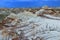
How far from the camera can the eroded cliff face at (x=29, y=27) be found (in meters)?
1.80

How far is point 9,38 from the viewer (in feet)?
5.93

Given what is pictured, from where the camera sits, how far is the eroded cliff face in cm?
180

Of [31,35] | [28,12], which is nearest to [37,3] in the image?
[28,12]

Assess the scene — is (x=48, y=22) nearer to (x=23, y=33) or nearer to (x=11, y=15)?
(x=23, y=33)

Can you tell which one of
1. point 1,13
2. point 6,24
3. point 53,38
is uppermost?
point 1,13

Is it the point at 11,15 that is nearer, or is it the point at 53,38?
the point at 53,38

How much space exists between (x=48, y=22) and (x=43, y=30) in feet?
0.38

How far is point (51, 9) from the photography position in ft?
6.31

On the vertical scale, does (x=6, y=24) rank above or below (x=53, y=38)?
above

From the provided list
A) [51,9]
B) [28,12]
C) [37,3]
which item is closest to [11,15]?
[28,12]

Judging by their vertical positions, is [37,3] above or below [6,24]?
above

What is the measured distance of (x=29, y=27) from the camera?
6.05 ft

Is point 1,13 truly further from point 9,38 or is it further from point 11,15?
point 9,38

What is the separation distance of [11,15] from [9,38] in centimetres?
29
